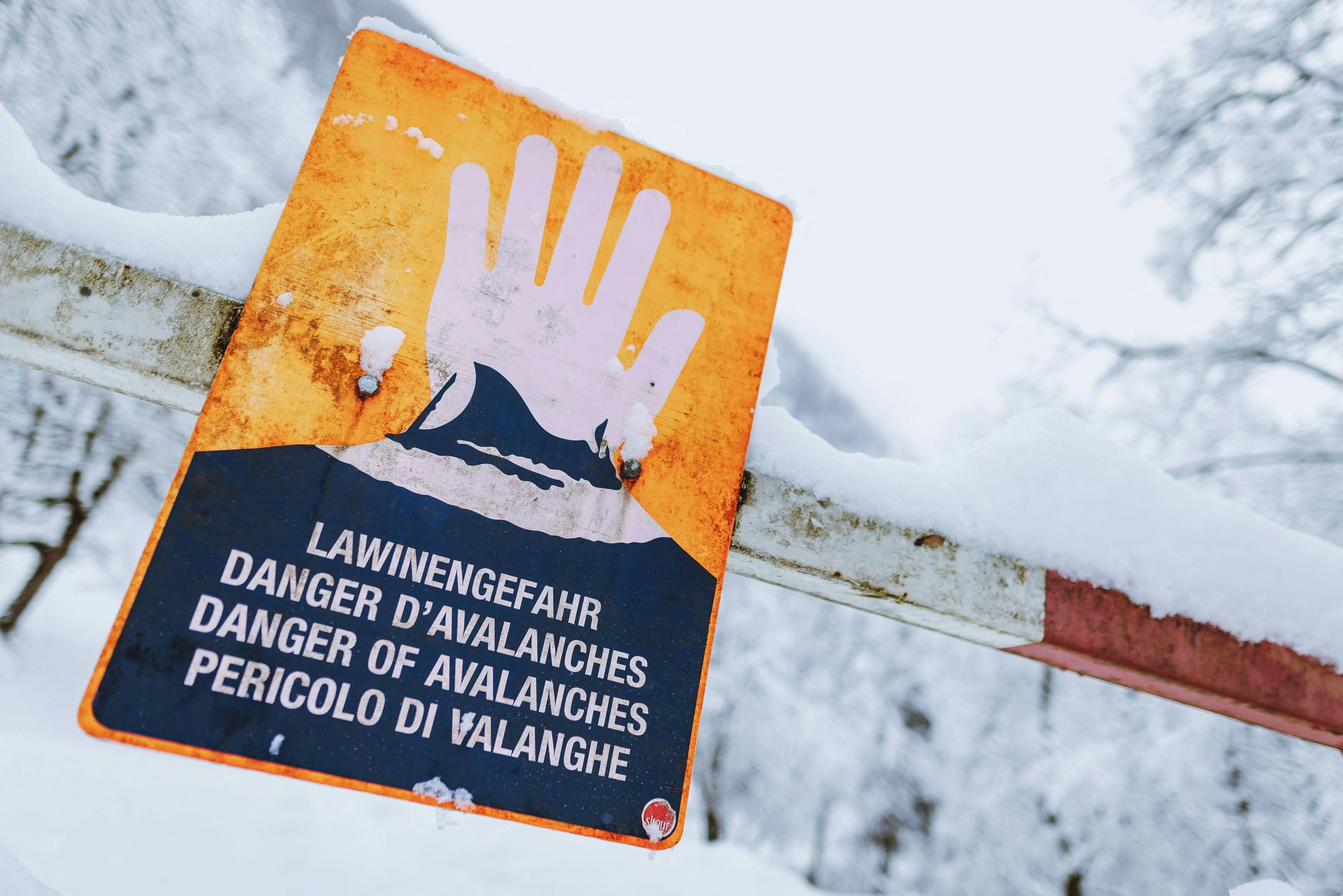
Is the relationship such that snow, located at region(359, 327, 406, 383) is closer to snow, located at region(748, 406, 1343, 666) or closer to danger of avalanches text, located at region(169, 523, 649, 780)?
danger of avalanches text, located at region(169, 523, 649, 780)

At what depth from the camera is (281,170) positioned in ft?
20.7

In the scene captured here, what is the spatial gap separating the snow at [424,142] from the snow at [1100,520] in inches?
46.3

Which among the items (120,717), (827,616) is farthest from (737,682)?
(120,717)

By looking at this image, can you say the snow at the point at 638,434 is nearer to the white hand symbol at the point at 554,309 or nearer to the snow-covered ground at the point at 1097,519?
the white hand symbol at the point at 554,309

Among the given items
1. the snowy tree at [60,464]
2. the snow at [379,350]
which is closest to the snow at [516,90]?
the snow at [379,350]

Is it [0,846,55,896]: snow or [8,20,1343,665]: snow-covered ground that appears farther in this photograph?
[0,846,55,896]: snow

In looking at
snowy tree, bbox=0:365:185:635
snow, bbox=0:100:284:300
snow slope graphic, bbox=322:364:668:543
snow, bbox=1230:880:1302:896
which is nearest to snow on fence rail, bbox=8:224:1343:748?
snow, bbox=0:100:284:300

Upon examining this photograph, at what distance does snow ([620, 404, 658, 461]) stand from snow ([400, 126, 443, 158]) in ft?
2.86

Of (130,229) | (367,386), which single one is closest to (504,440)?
(367,386)

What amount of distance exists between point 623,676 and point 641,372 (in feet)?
2.62

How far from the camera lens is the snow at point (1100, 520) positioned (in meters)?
1.91

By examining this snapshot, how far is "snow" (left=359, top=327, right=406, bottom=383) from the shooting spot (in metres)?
1.48

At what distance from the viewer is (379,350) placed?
1493 millimetres

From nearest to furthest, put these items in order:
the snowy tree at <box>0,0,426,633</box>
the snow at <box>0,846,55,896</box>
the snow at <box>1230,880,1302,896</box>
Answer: the snow at <box>1230,880,1302,896</box> < the snow at <box>0,846,55,896</box> < the snowy tree at <box>0,0,426,633</box>
